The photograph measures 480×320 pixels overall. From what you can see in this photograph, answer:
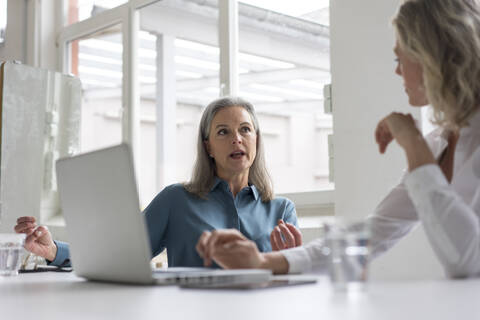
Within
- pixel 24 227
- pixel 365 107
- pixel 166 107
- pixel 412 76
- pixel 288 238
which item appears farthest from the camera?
pixel 166 107

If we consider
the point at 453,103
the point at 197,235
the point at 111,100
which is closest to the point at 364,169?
the point at 197,235

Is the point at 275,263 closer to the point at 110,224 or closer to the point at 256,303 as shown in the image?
the point at 110,224

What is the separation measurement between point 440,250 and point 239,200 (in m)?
1.12

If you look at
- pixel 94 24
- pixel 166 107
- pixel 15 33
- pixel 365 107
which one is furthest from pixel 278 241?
pixel 15 33

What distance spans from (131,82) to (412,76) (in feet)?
9.25

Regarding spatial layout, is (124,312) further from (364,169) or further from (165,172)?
(165,172)

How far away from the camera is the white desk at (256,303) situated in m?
0.71

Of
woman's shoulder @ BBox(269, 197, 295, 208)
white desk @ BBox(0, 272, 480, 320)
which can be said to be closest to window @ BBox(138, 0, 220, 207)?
woman's shoulder @ BBox(269, 197, 295, 208)

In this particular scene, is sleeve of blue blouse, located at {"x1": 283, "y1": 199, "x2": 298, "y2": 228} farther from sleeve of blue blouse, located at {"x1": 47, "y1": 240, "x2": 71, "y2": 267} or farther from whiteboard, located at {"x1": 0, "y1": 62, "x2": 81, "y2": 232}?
whiteboard, located at {"x1": 0, "y1": 62, "x2": 81, "y2": 232}

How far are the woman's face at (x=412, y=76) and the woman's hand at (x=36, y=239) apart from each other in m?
1.12

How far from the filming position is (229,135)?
2293 mm

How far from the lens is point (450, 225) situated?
1.17 meters

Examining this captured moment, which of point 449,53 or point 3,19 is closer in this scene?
point 449,53

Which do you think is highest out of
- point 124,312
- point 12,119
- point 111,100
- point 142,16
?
point 142,16
